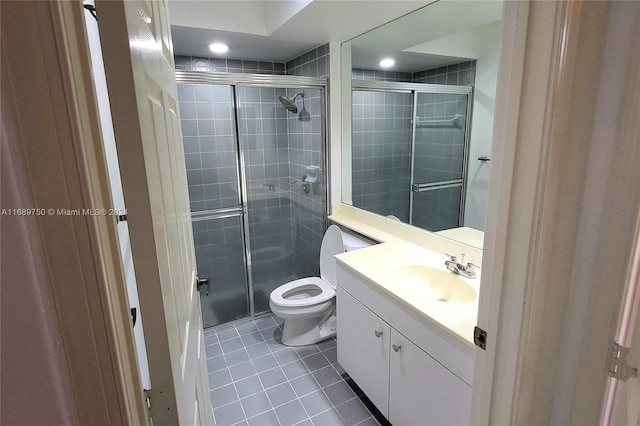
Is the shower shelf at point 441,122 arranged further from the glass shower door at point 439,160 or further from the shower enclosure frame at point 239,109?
the shower enclosure frame at point 239,109

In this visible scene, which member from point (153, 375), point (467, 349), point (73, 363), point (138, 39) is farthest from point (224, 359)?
point (138, 39)

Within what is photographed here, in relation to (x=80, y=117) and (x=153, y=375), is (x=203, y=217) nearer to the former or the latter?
(x=153, y=375)

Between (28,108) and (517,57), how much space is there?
0.83 meters

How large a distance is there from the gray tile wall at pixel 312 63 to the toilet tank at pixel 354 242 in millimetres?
1201

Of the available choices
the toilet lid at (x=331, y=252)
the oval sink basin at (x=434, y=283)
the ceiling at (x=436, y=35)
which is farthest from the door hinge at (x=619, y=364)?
the toilet lid at (x=331, y=252)

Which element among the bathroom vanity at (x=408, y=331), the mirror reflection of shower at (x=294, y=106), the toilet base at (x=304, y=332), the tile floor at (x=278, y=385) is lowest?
the tile floor at (x=278, y=385)

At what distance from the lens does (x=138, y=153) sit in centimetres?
48

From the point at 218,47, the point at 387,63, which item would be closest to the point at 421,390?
the point at 387,63

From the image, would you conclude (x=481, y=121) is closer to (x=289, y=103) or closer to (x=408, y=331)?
(x=408, y=331)

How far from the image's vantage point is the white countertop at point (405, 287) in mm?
1215

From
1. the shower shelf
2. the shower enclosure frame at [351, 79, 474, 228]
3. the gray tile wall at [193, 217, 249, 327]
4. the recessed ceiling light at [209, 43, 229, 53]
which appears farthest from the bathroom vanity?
the recessed ceiling light at [209, 43, 229, 53]

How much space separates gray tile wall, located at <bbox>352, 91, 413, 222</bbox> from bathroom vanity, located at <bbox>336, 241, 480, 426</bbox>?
1.48ft

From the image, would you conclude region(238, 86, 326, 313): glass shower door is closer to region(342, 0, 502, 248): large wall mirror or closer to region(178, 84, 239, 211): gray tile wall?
region(178, 84, 239, 211): gray tile wall

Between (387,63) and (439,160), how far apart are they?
2.91 ft
